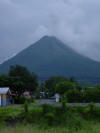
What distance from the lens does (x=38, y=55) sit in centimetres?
10931

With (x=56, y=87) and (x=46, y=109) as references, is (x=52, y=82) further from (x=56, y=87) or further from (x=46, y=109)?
(x=46, y=109)

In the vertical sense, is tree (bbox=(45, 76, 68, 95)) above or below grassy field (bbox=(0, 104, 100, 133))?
above

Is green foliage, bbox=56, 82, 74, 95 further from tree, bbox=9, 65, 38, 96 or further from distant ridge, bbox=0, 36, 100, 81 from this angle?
distant ridge, bbox=0, 36, 100, 81

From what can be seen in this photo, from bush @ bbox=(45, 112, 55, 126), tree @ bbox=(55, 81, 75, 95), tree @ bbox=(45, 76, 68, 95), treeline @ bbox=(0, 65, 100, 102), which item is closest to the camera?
bush @ bbox=(45, 112, 55, 126)

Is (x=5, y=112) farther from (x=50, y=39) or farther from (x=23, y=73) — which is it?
(x=50, y=39)

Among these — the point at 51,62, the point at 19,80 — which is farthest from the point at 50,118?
the point at 51,62

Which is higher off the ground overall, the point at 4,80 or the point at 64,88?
the point at 4,80

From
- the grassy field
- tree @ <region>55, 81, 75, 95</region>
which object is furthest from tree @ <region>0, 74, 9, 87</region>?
the grassy field

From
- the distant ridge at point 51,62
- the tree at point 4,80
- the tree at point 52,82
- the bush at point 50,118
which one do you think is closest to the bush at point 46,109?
the bush at point 50,118

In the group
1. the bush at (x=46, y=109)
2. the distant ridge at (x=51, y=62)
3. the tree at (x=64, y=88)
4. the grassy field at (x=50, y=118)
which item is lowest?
the grassy field at (x=50, y=118)

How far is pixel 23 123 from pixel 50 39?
471ft

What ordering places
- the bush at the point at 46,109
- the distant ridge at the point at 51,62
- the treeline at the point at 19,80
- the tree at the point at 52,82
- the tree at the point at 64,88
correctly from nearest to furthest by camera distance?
the bush at the point at 46,109, the tree at the point at 64,88, the treeline at the point at 19,80, the tree at the point at 52,82, the distant ridge at the point at 51,62

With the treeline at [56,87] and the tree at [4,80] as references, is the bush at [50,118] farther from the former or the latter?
the tree at [4,80]

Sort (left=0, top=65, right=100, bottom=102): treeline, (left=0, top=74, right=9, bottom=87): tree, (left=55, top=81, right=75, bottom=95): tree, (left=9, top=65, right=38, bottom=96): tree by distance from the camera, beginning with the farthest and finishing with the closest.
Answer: (left=9, top=65, right=38, bottom=96): tree, (left=0, top=74, right=9, bottom=87): tree, (left=55, top=81, right=75, bottom=95): tree, (left=0, top=65, right=100, bottom=102): treeline
